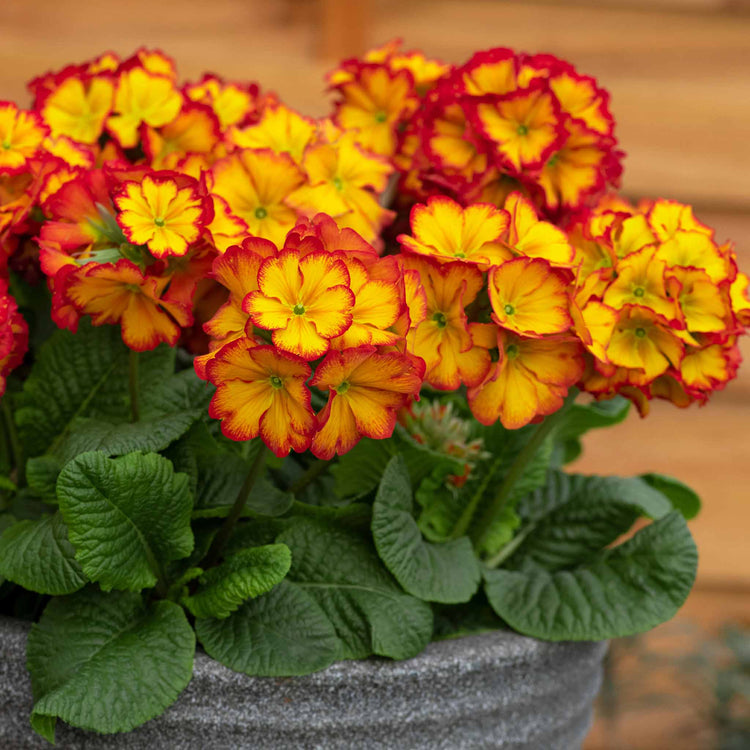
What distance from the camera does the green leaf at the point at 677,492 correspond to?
29.6 inches

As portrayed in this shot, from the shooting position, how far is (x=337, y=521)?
58 centimetres

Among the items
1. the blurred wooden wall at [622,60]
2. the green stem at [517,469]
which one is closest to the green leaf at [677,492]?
the green stem at [517,469]

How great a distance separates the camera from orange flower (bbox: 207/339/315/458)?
16.2 inches

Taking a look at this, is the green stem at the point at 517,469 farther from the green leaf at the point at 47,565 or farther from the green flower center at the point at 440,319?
the green leaf at the point at 47,565

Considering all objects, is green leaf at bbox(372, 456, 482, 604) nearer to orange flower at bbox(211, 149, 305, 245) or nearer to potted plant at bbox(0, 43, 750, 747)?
potted plant at bbox(0, 43, 750, 747)

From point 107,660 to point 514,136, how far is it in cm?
39

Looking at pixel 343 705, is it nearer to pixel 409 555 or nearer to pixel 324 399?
pixel 409 555

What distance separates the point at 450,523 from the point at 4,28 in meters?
0.98

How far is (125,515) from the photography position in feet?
1.63

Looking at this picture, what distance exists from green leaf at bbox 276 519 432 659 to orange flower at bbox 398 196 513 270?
18 cm

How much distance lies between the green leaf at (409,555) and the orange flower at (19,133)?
0.92ft

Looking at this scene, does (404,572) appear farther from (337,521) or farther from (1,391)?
(1,391)

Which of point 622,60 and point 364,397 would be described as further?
point 622,60

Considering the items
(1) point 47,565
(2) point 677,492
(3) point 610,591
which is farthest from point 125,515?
(2) point 677,492
